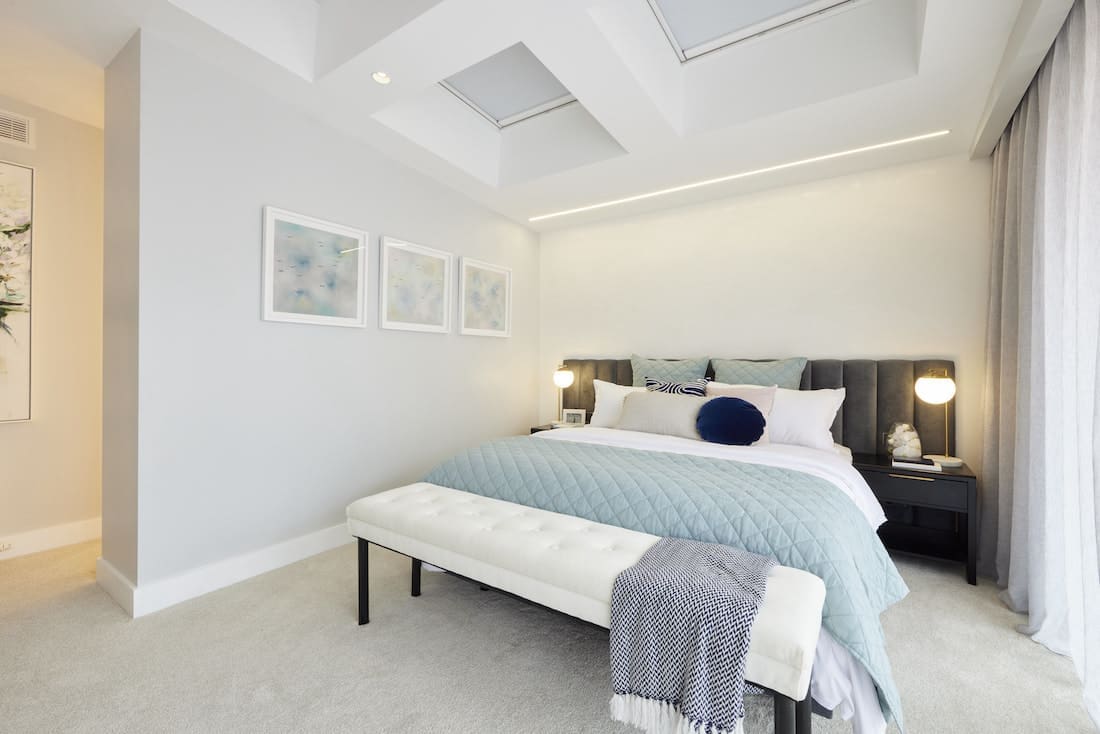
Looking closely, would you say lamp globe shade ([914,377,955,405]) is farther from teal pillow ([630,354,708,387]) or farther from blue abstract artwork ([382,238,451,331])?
blue abstract artwork ([382,238,451,331])

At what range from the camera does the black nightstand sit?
240cm

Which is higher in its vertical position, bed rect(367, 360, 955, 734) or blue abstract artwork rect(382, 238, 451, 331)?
blue abstract artwork rect(382, 238, 451, 331)

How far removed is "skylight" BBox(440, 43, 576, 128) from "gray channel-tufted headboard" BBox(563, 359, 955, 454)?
254 cm

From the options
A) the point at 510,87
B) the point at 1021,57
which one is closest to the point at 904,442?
the point at 1021,57

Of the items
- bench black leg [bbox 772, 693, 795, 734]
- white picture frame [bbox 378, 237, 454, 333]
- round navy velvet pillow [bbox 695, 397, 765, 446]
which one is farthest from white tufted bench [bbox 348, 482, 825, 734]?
white picture frame [bbox 378, 237, 454, 333]

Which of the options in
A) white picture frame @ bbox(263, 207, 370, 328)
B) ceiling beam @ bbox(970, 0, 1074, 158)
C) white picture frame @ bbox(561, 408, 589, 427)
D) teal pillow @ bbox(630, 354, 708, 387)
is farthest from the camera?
white picture frame @ bbox(561, 408, 589, 427)

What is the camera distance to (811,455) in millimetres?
2414

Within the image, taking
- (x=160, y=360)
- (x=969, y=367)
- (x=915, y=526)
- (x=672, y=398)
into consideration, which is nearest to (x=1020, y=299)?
(x=969, y=367)

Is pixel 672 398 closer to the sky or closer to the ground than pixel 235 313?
closer to the ground

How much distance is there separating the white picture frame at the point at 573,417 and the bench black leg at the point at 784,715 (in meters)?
2.96

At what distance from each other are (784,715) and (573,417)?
3068mm

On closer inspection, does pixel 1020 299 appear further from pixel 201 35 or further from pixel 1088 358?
pixel 201 35

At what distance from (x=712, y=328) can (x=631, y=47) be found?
214 cm

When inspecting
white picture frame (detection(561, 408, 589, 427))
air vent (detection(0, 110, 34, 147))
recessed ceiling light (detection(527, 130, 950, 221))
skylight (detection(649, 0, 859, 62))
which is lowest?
white picture frame (detection(561, 408, 589, 427))
